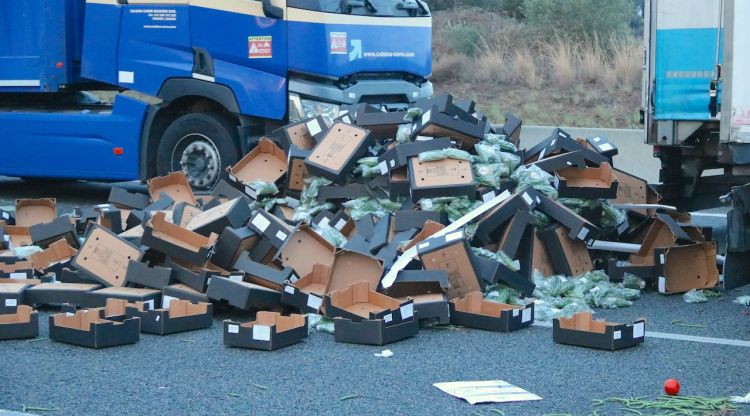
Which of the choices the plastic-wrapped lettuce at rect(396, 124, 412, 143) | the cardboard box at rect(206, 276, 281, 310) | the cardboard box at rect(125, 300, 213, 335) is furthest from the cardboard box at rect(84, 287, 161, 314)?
the plastic-wrapped lettuce at rect(396, 124, 412, 143)

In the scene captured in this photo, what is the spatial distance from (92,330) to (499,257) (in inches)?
127

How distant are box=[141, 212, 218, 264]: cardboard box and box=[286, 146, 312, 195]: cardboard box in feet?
6.30

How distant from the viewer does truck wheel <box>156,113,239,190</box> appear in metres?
12.9

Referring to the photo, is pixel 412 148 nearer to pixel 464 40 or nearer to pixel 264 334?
pixel 264 334

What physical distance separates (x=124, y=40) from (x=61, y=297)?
5641mm

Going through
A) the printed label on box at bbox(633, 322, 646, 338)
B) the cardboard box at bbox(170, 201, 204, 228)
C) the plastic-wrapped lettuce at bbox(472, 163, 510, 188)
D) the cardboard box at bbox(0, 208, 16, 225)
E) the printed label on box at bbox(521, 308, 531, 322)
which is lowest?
the printed label on box at bbox(521, 308, 531, 322)

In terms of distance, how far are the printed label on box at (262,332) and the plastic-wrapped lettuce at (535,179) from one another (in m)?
3.24

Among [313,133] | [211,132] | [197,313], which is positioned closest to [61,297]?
[197,313]

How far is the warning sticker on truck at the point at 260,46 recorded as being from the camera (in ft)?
40.2

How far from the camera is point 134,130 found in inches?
524

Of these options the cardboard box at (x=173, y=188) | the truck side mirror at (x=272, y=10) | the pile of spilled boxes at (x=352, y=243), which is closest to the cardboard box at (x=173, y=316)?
the pile of spilled boxes at (x=352, y=243)

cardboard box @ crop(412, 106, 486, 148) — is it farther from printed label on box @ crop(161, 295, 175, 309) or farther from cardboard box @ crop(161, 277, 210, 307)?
printed label on box @ crop(161, 295, 175, 309)

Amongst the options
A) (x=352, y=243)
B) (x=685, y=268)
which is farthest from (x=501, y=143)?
(x=352, y=243)

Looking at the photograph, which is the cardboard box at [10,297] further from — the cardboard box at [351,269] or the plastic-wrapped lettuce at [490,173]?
the plastic-wrapped lettuce at [490,173]
